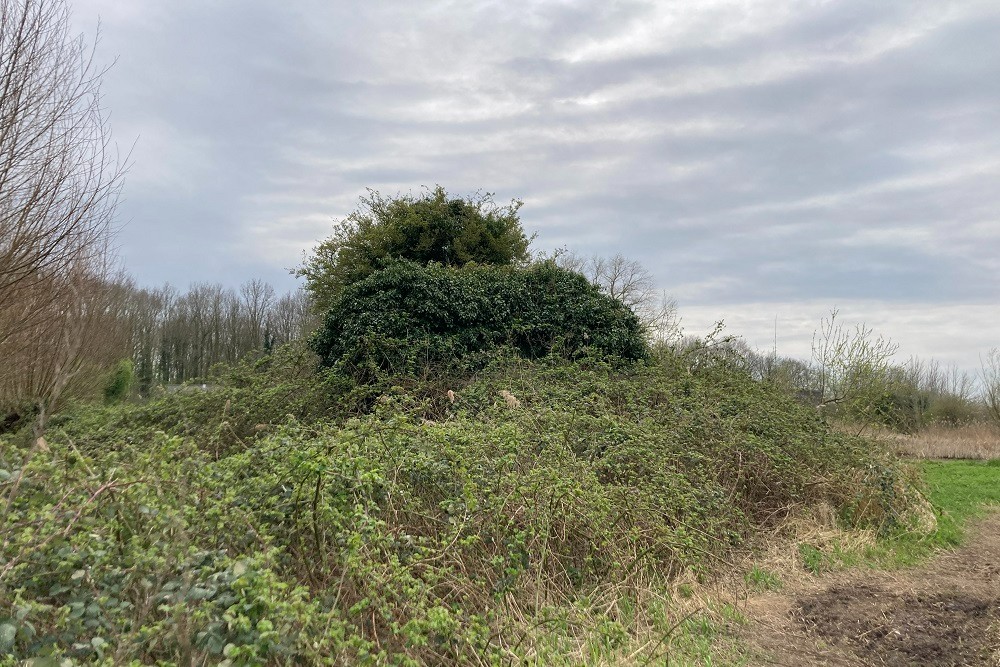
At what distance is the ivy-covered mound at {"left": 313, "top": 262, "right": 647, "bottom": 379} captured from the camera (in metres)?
10.8

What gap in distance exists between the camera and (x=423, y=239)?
16047 millimetres

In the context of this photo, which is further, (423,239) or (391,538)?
(423,239)

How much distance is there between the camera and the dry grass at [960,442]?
64.3 ft

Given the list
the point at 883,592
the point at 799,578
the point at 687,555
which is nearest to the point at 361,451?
Result: the point at 687,555

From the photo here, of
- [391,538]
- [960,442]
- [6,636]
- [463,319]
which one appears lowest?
[960,442]

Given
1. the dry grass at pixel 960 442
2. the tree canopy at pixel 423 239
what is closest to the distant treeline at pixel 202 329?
the tree canopy at pixel 423 239

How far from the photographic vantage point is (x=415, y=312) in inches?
439

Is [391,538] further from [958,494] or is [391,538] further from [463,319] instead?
[958,494]

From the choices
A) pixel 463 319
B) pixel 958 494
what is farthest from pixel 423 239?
pixel 958 494

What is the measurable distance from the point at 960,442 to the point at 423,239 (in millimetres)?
17768

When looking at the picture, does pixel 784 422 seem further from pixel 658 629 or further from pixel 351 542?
pixel 351 542

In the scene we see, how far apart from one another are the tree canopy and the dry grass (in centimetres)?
1249

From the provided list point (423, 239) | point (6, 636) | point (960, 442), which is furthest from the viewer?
point (960, 442)

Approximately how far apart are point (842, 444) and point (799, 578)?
3393 mm
